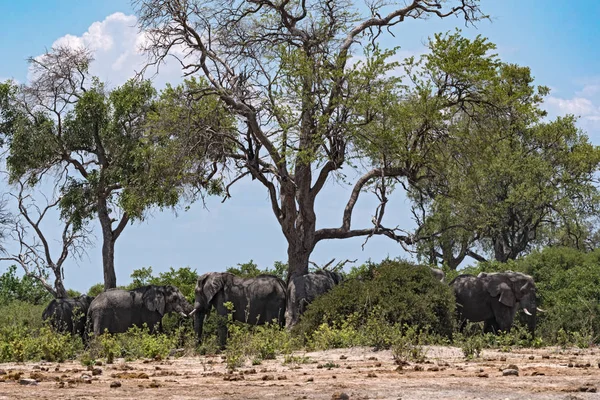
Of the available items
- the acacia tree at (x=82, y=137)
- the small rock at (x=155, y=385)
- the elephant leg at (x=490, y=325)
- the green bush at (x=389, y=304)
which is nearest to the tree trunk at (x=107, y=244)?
the acacia tree at (x=82, y=137)

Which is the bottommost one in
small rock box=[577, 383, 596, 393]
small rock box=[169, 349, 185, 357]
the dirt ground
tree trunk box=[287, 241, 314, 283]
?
small rock box=[577, 383, 596, 393]

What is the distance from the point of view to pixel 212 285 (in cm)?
2428

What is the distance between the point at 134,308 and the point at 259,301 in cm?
372

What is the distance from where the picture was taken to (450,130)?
2727cm

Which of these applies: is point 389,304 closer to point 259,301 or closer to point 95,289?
point 259,301

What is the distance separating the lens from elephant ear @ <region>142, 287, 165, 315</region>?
2491 cm

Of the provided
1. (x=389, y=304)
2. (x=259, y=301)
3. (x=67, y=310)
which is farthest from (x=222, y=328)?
(x=389, y=304)

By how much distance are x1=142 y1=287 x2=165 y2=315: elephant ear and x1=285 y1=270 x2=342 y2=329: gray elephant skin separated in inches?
145

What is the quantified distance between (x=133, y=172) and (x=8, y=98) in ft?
20.6

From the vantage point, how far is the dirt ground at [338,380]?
9.33 meters

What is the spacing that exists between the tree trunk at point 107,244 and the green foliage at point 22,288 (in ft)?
18.5

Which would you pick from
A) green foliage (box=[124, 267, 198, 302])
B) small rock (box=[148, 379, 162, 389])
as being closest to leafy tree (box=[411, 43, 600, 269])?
green foliage (box=[124, 267, 198, 302])

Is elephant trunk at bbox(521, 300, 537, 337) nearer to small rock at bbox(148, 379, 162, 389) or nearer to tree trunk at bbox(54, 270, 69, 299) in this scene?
small rock at bbox(148, 379, 162, 389)

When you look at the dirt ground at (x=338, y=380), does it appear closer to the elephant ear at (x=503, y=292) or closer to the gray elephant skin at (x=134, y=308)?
the elephant ear at (x=503, y=292)
